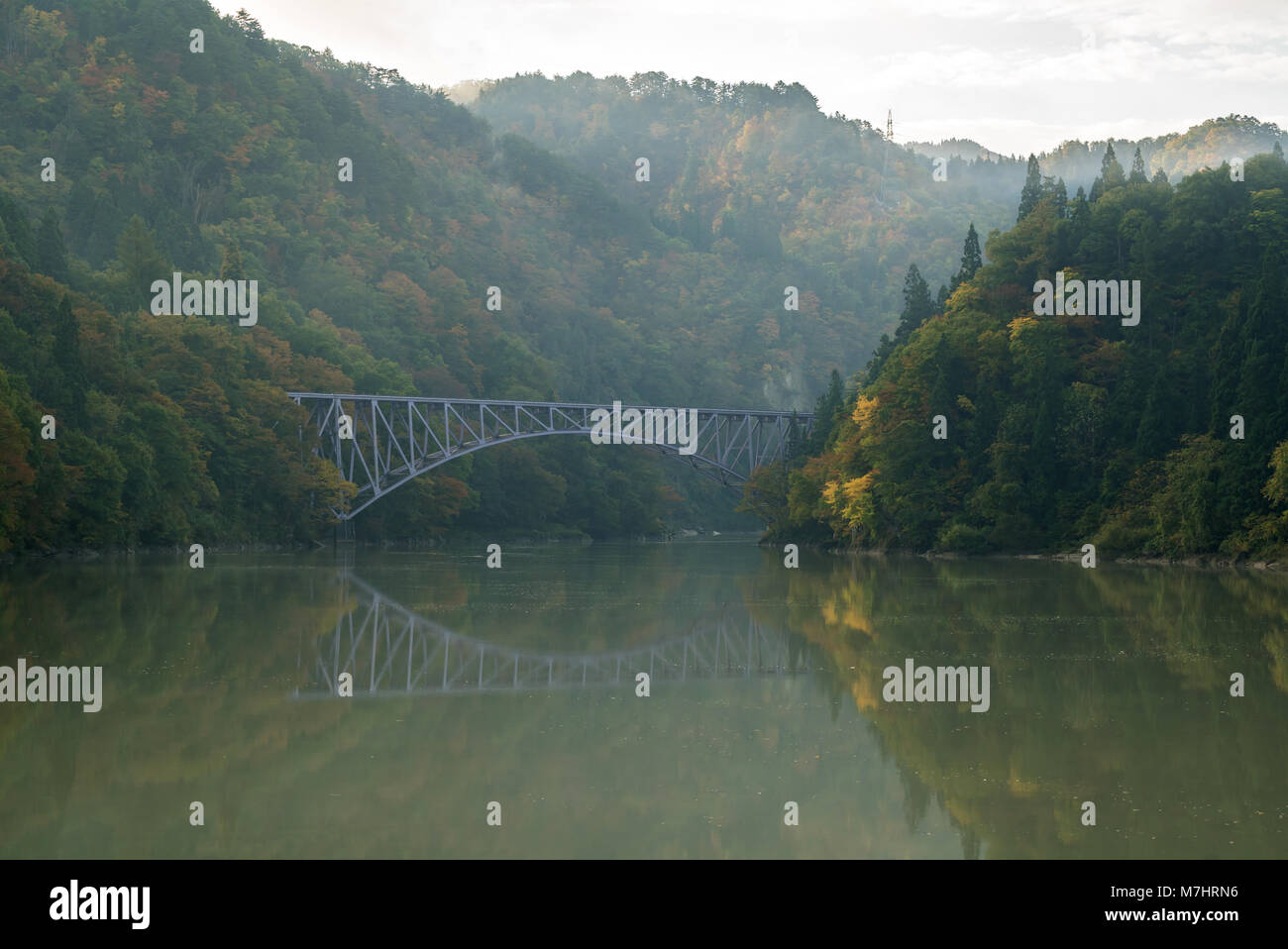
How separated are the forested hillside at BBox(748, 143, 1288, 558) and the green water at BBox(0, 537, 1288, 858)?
25.4m

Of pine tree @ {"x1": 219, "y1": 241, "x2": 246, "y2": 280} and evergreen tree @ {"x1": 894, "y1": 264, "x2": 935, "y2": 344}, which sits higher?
pine tree @ {"x1": 219, "y1": 241, "x2": 246, "y2": 280}

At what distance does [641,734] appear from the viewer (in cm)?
1566

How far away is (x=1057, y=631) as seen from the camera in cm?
2564

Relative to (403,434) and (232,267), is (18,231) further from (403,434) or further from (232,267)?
(403,434)

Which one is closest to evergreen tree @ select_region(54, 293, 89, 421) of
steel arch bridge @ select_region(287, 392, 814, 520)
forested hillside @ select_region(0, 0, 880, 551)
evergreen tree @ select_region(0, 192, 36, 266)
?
forested hillside @ select_region(0, 0, 880, 551)

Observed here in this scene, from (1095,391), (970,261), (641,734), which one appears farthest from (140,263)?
(641,734)

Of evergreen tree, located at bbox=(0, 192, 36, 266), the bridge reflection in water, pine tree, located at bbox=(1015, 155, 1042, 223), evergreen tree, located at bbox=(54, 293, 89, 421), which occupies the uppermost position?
pine tree, located at bbox=(1015, 155, 1042, 223)

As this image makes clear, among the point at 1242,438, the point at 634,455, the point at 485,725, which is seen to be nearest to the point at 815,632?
the point at 485,725

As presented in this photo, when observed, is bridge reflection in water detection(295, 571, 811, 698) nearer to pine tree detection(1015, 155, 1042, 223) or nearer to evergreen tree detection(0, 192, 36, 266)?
evergreen tree detection(0, 192, 36, 266)

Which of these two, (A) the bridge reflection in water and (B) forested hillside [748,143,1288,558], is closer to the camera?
(A) the bridge reflection in water

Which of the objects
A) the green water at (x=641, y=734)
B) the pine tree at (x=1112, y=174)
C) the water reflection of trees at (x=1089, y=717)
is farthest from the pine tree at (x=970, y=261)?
the green water at (x=641, y=734)

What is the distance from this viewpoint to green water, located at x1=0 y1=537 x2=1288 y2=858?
1103 cm
